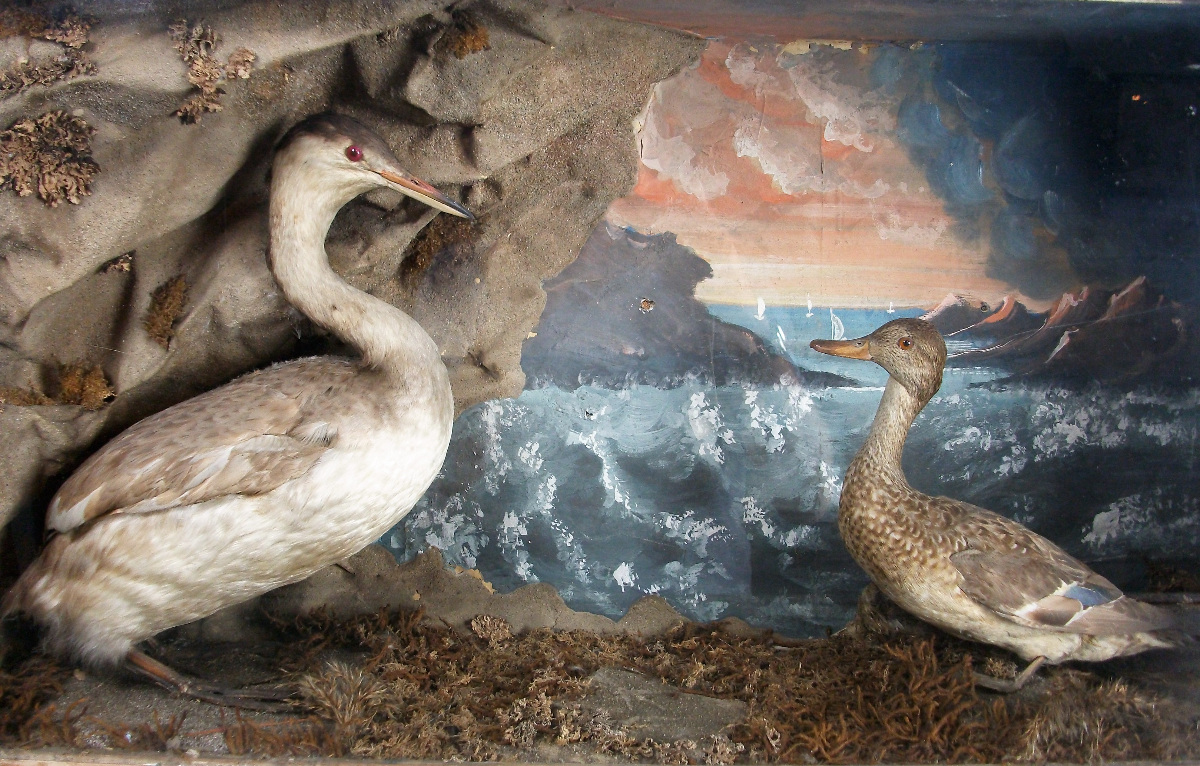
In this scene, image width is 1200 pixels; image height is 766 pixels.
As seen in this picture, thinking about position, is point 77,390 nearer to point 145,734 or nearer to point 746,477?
point 145,734

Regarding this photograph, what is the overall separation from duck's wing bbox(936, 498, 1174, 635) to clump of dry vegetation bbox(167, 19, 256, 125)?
2.32 m

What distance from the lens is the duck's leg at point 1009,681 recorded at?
2.11 meters

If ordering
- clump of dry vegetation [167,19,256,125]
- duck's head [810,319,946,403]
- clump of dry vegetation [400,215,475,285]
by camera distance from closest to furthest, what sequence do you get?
clump of dry vegetation [167,19,256,125]
duck's head [810,319,946,403]
clump of dry vegetation [400,215,475,285]

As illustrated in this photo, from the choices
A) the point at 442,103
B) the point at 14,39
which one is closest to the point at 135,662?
the point at 14,39

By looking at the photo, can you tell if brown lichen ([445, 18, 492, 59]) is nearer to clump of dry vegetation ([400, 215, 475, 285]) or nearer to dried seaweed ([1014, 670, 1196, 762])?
clump of dry vegetation ([400, 215, 475, 285])

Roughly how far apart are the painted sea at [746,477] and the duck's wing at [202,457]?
775mm

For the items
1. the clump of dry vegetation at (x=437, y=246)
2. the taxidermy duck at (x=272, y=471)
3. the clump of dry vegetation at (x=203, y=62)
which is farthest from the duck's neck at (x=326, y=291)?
the clump of dry vegetation at (x=437, y=246)

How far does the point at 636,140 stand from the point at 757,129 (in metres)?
0.41

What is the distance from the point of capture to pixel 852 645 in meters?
2.48

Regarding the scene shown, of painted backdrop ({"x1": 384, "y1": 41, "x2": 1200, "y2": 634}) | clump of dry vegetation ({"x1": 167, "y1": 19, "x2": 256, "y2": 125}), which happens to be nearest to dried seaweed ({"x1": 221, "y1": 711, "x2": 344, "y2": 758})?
painted backdrop ({"x1": 384, "y1": 41, "x2": 1200, "y2": 634})

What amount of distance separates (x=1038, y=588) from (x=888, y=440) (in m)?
0.58

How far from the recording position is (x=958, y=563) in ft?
7.38

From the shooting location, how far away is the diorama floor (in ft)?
6.16

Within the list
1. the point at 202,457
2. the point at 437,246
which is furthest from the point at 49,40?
the point at 437,246
